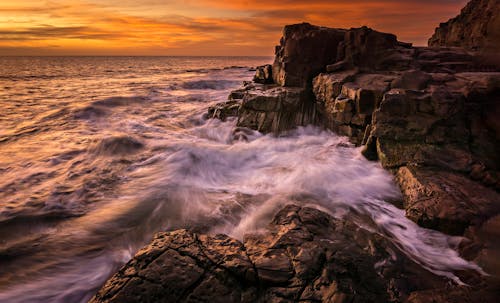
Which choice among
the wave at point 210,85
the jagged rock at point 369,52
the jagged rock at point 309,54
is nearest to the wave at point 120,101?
the wave at point 210,85

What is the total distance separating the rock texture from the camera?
2.78m

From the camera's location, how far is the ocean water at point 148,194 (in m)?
4.34

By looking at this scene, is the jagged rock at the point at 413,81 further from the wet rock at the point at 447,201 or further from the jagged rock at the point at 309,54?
the jagged rock at the point at 309,54

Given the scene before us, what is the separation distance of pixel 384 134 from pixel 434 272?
4006mm

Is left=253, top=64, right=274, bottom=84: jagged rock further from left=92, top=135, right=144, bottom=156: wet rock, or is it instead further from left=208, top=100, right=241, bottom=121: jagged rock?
left=92, top=135, right=144, bottom=156: wet rock

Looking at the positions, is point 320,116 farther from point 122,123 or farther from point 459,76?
point 122,123

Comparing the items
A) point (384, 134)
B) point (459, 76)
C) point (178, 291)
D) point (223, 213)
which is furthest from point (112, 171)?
point (459, 76)

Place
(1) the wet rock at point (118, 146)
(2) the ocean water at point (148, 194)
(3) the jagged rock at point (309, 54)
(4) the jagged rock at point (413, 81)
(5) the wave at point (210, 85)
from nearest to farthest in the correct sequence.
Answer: (2) the ocean water at point (148, 194) < (4) the jagged rock at point (413, 81) < (1) the wet rock at point (118, 146) < (3) the jagged rock at point (309, 54) < (5) the wave at point (210, 85)

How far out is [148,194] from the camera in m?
6.74

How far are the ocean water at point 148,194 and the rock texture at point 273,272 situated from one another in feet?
3.12

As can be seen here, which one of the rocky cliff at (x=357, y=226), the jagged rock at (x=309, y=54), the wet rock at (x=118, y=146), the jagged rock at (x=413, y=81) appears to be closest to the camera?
the rocky cliff at (x=357, y=226)

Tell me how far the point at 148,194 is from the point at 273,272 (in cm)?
469

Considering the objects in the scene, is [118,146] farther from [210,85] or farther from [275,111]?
[210,85]

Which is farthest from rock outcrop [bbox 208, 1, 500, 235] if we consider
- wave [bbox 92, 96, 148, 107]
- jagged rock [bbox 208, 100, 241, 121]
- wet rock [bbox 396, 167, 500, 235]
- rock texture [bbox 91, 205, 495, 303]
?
wave [bbox 92, 96, 148, 107]
